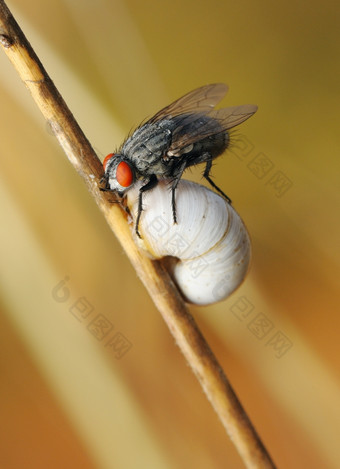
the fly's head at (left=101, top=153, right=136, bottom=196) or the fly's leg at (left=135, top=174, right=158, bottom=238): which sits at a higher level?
the fly's head at (left=101, top=153, right=136, bottom=196)

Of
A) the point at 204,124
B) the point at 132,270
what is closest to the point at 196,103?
the point at 204,124

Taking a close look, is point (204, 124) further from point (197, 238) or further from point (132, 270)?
point (132, 270)

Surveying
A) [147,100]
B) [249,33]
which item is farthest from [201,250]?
[249,33]

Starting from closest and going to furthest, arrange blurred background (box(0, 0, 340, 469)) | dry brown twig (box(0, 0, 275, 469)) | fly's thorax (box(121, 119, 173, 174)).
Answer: dry brown twig (box(0, 0, 275, 469)), fly's thorax (box(121, 119, 173, 174)), blurred background (box(0, 0, 340, 469))

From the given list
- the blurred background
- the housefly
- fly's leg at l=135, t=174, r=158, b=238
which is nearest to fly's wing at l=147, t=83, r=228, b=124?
the housefly

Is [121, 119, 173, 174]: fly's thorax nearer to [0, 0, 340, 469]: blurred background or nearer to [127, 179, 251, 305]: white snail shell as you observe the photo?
[127, 179, 251, 305]: white snail shell

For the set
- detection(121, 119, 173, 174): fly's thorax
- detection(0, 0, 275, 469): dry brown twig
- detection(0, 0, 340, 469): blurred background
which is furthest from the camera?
detection(0, 0, 340, 469): blurred background

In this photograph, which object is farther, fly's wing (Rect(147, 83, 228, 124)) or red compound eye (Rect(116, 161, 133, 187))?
fly's wing (Rect(147, 83, 228, 124))

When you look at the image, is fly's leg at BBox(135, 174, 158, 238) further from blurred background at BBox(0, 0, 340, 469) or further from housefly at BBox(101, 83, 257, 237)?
blurred background at BBox(0, 0, 340, 469)
